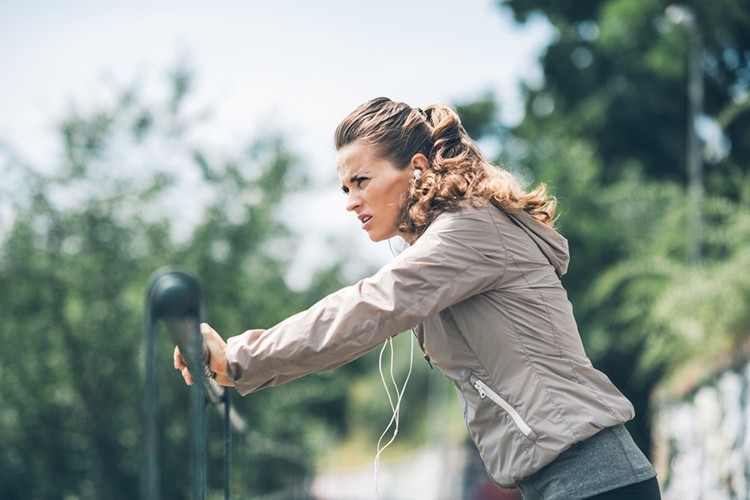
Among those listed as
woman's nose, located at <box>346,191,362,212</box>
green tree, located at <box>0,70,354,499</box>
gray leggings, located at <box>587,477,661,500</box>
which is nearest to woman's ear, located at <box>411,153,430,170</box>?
woman's nose, located at <box>346,191,362,212</box>

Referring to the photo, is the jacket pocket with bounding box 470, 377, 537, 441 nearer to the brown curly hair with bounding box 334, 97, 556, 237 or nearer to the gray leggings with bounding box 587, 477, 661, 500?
the gray leggings with bounding box 587, 477, 661, 500

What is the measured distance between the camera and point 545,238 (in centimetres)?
241

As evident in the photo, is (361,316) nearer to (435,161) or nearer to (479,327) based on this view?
(479,327)

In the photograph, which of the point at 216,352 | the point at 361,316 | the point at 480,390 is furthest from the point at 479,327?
the point at 216,352

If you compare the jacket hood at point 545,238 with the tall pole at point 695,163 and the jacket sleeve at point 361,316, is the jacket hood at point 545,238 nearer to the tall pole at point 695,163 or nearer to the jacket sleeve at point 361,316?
the jacket sleeve at point 361,316

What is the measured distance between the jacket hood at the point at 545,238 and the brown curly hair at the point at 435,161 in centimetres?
2

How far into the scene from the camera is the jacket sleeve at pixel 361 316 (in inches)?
83.1

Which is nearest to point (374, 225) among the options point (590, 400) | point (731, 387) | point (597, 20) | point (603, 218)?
point (590, 400)

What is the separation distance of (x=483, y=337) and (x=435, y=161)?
1.45 feet

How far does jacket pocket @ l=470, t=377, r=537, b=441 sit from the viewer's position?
2.15 m

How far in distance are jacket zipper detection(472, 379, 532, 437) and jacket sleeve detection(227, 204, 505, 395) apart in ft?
0.62

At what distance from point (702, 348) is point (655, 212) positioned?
12.9 metres

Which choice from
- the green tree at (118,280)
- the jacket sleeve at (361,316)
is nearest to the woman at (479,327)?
the jacket sleeve at (361,316)

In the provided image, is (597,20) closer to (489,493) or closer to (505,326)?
(489,493)
